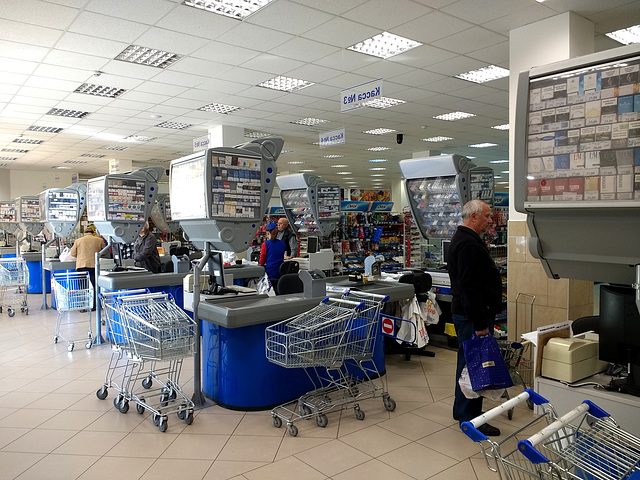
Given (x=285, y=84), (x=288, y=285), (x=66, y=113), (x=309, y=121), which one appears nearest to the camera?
(x=288, y=285)

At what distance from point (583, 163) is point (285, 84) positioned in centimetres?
702

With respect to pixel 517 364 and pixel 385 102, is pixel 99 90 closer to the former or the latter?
pixel 385 102

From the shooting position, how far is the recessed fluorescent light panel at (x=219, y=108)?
9.98m

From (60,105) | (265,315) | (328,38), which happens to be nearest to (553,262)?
(265,315)

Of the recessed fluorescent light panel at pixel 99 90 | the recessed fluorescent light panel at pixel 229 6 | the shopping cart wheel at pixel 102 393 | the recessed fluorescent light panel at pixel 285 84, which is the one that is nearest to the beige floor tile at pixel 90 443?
the shopping cart wheel at pixel 102 393

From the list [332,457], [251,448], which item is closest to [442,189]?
[332,457]

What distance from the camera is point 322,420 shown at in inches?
161

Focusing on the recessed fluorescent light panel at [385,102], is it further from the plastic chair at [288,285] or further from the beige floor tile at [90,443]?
the beige floor tile at [90,443]

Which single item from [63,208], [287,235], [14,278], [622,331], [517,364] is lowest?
[517,364]

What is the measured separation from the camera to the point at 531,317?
219 inches

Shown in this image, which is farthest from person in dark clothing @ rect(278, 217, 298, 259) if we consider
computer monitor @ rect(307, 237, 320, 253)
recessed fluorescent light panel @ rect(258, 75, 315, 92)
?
recessed fluorescent light panel @ rect(258, 75, 315, 92)

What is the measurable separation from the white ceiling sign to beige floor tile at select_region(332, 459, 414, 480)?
16.6ft

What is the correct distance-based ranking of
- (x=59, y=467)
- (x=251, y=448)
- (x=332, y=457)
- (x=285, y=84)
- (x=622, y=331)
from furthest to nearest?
(x=285, y=84)
(x=251, y=448)
(x=332, y=457)
(x=59, y=467)
(x=622, y=331)

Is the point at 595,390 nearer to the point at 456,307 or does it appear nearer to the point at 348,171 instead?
the point at 456,307
